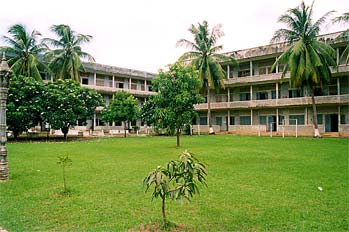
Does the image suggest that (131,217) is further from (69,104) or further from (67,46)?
(67,46)

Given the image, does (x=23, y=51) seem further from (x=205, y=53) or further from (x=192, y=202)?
(x=192, y=202)

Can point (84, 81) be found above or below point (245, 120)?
above

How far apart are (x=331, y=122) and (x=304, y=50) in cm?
933

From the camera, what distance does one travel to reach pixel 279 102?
34.8 m

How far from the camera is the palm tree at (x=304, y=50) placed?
2730 cm

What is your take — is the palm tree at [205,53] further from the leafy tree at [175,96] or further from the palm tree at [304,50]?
the leafy tree at [175,96]

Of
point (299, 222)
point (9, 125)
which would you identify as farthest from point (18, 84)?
point (299, 222)

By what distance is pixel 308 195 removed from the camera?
7.24 meters

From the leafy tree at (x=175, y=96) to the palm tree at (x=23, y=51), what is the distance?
1562 centimetres

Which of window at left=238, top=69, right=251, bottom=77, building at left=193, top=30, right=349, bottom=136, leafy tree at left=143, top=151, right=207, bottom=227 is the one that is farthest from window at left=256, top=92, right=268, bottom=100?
leafy tree at left=143, top=151, right=207, bottom=227

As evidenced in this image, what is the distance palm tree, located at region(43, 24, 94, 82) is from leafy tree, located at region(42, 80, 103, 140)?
4.26 m

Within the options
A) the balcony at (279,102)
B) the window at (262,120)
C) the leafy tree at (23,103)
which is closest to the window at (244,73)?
the balcony at (279,102)

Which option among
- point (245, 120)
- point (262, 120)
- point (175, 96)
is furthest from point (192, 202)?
point (245, 120)

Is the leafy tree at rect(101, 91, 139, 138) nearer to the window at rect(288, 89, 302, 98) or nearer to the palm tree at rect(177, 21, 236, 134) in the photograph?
the palm tree at rect(177, 21, 236, 134)
